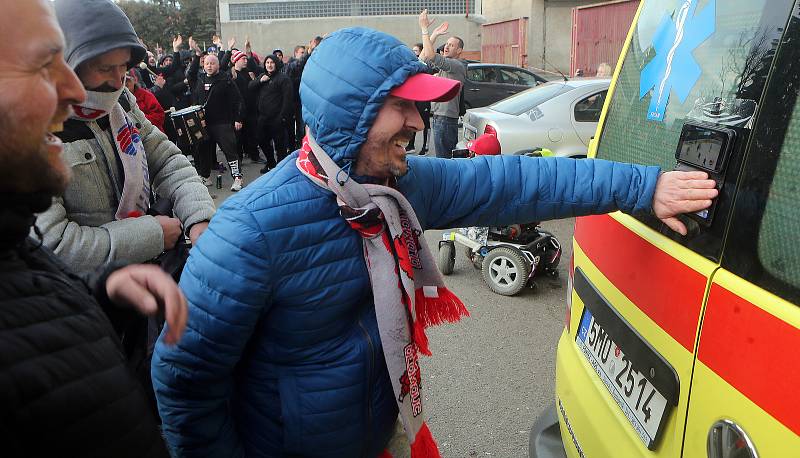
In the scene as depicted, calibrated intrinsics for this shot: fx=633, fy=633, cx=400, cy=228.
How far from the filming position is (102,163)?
2.03 metres

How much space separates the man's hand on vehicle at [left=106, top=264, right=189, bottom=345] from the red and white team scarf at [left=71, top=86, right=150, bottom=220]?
107 centimetres

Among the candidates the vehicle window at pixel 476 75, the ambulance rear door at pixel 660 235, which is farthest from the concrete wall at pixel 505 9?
the ambulance rear door at pixel 660 235

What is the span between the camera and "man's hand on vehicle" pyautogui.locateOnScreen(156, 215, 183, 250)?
84.9 inches

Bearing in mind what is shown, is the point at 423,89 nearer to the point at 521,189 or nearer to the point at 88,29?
the point at 521,189

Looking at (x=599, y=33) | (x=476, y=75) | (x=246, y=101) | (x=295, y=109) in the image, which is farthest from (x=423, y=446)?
(x=599, y=33)

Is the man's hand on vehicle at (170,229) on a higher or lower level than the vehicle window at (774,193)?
lower

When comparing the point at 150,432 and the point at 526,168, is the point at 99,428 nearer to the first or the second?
the point at 150,432

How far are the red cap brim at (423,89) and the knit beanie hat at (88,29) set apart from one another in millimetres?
962

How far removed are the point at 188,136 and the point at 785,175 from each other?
772 centimetres

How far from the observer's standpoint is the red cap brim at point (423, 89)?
5.28 ft

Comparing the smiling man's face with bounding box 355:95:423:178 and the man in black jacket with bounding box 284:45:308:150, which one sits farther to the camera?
the man in black jacket with bounding box 284:45:308:150

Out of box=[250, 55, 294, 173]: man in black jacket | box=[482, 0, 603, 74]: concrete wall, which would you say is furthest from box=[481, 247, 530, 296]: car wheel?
box=[482, 0, 603, 74]: concrete wall

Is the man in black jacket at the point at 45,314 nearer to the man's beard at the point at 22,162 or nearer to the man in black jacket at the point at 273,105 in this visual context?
the man's beard at the point at 22,162

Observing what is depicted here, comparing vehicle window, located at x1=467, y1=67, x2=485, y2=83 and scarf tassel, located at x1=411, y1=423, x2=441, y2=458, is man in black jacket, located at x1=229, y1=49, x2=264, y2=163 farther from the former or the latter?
scarf tassel, located at x1=411, y1=423, x2=441, y2=458
